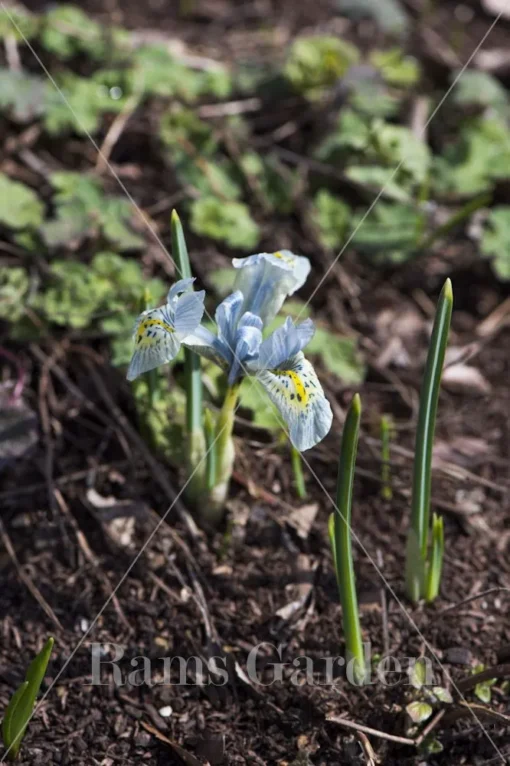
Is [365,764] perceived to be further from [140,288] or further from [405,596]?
[140,288]

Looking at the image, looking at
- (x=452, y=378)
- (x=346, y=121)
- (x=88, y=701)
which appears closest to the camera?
(x=88, y=701)

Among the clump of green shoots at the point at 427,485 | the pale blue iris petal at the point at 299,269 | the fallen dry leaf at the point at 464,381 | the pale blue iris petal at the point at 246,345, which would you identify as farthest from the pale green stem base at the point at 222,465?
the fallen dry leaf at the point at 464,381

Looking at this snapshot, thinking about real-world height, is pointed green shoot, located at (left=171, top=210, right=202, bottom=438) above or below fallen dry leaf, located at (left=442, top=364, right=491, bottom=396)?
above

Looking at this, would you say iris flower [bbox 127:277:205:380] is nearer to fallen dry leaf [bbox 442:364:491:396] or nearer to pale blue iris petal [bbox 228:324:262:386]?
pale blue iris petal [bbox 228:324:262:386]

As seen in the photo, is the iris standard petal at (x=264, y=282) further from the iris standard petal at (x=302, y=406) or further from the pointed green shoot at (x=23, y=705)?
the pointed green shoot at (x=23, y=705)

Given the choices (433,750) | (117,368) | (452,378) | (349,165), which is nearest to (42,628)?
(117,368)

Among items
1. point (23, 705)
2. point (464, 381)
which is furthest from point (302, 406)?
point (464, 381)

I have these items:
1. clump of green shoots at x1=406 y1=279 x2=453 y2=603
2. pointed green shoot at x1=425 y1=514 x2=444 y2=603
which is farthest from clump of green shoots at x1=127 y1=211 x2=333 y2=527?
pointed green shoot at x1=425 y1=514 x2=444 y2=603

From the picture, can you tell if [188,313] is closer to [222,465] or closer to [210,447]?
[210,447]
